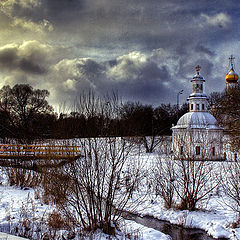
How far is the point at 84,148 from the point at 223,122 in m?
25.4

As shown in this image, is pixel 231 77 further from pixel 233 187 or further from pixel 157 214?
pixel 157 214

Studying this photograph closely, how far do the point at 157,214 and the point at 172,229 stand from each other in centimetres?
156

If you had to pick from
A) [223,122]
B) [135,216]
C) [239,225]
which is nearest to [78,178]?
[135,216]

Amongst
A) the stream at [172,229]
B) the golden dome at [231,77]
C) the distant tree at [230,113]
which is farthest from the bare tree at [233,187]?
the golden dome at [231,77]

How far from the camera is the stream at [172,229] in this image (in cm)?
967

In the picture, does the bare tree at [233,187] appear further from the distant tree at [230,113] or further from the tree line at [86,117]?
the distant tree at [230,113]

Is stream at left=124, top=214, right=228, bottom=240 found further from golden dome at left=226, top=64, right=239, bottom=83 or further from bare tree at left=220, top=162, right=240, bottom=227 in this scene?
golden dome at left=226, top=64, right=239, bottom=83


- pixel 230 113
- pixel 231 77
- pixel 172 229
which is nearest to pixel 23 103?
pixel 230 113

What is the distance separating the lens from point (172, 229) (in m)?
10.4

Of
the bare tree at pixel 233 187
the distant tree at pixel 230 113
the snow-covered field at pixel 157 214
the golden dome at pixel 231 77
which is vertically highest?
the golden dome at pixel 231 77

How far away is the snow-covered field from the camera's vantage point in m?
9.23

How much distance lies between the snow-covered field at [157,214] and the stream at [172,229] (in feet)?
0.69

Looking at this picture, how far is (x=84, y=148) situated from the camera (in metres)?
7.84

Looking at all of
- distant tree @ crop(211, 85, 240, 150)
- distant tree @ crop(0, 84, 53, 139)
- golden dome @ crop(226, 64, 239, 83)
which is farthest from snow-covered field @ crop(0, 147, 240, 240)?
golden dome @ crop(226, 64, 239, 83)
